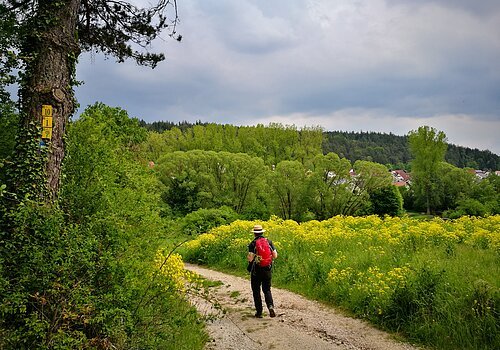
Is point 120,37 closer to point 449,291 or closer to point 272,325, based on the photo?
point 272,325

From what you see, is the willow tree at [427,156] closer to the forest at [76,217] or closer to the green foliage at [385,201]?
the green foliage at [385,201]

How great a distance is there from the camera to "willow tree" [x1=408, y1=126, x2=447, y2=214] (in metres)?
59.2

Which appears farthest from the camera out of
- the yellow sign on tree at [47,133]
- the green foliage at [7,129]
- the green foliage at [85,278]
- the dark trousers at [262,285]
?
the dark trousers at [262,285]

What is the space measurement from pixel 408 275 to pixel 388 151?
513 feet

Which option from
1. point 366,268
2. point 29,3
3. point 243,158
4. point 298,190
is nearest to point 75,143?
point 29,3

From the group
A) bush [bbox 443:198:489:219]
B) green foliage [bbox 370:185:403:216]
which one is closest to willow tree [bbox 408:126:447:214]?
bush [bbox 443:198:489:219]

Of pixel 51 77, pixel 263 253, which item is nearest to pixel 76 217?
pixel 51 77

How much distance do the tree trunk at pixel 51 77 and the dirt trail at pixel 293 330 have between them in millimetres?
3114

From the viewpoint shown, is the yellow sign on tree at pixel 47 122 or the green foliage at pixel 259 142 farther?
the green foliage at pixel 259 142

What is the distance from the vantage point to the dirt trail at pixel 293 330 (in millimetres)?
6383

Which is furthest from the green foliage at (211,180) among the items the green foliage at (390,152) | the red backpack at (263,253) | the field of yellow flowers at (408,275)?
the green foliage at (390,152)

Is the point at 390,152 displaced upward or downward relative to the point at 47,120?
upward

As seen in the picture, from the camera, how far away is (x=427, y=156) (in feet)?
197

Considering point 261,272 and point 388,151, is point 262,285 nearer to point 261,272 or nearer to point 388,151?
point 261,272
